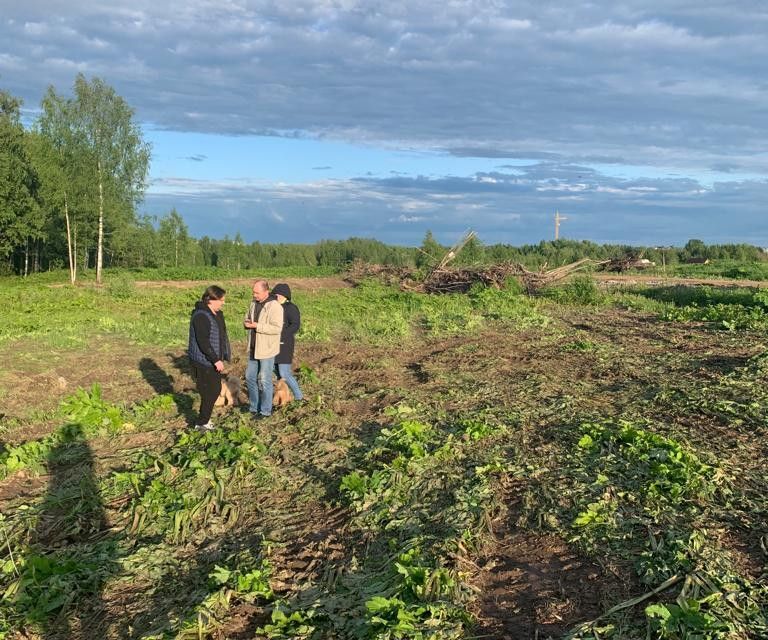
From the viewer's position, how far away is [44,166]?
97.4 feet

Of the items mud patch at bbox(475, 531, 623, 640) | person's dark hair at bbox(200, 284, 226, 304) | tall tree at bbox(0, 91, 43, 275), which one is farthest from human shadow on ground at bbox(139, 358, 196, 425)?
tall tree at bbox(0, 91, 43, 275)

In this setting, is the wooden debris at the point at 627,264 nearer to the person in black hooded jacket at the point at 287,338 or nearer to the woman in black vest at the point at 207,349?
the person in black hooded jacket at the point at 287,338

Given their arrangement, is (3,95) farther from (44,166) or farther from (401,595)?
(401,595)

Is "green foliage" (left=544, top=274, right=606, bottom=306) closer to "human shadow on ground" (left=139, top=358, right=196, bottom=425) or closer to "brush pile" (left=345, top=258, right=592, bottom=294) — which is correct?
"brush pile" (left=345, top=258, right=592, bottom=294)

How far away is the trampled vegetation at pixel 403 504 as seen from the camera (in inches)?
143

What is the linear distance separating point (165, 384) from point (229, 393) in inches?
73.9

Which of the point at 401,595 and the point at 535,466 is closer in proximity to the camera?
the point at 401,595

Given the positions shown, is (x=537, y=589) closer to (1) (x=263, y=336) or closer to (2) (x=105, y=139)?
(1) (x=263, y=336)

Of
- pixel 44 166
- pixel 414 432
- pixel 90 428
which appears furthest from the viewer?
pixel 44 166

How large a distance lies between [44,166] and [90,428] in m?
26.4

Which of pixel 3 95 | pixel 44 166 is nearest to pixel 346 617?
pixel 44 166

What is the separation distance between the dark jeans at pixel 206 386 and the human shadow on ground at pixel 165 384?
0.61 meters

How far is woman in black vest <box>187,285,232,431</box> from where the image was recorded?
723 centimetres

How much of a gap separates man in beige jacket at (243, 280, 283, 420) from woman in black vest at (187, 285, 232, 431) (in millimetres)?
434
